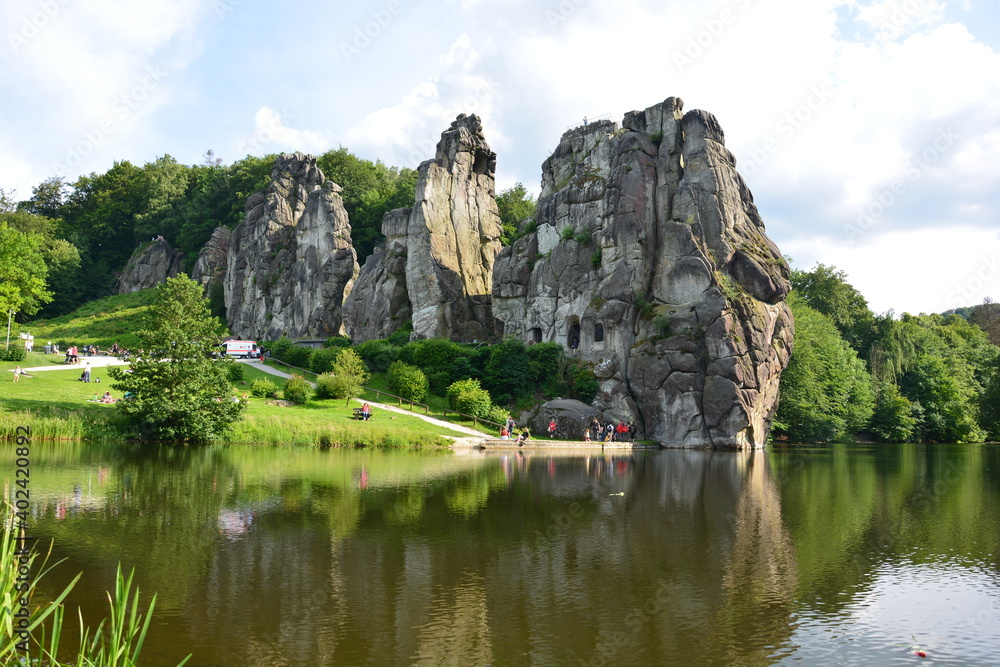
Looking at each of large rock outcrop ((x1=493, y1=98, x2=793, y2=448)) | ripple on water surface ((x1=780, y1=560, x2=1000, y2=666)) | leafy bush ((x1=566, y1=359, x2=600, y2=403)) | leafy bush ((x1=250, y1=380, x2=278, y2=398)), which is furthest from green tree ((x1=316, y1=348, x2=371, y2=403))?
ripple on water surface ((x1=780, y1=560, x2=1000, y2=666))

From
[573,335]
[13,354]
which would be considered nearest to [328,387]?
[573,335]

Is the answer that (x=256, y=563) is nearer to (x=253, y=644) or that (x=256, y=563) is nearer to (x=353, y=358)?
(x=253, y=644)

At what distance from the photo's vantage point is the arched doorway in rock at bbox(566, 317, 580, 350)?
58.3 metres

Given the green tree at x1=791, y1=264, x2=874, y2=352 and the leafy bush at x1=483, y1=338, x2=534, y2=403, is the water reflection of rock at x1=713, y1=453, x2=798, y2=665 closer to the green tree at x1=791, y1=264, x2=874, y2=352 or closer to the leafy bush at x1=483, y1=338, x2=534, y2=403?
the leafy bush at x1=483, y1=338, x2=534, y2=403

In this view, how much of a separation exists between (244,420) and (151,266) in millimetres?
66119

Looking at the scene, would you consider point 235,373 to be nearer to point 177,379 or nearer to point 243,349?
point 243,349

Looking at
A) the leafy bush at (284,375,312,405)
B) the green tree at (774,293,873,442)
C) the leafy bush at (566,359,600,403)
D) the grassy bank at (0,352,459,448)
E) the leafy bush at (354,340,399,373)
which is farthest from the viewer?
the green tree at (774,293,873,442)

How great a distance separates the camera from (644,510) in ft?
68.4

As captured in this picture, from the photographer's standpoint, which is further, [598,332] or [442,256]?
[442,256]

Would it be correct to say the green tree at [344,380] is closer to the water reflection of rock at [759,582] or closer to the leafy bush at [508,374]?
the leafy bush at [508,374]

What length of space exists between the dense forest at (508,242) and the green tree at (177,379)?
74.1 feet

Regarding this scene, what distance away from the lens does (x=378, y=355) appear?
57.9 metres

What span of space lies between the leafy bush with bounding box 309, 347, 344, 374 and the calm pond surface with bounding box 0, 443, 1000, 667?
3161 cm

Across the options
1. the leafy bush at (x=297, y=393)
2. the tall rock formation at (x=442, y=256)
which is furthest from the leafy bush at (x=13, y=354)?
the tall rock formation at (x=442, y=256)
